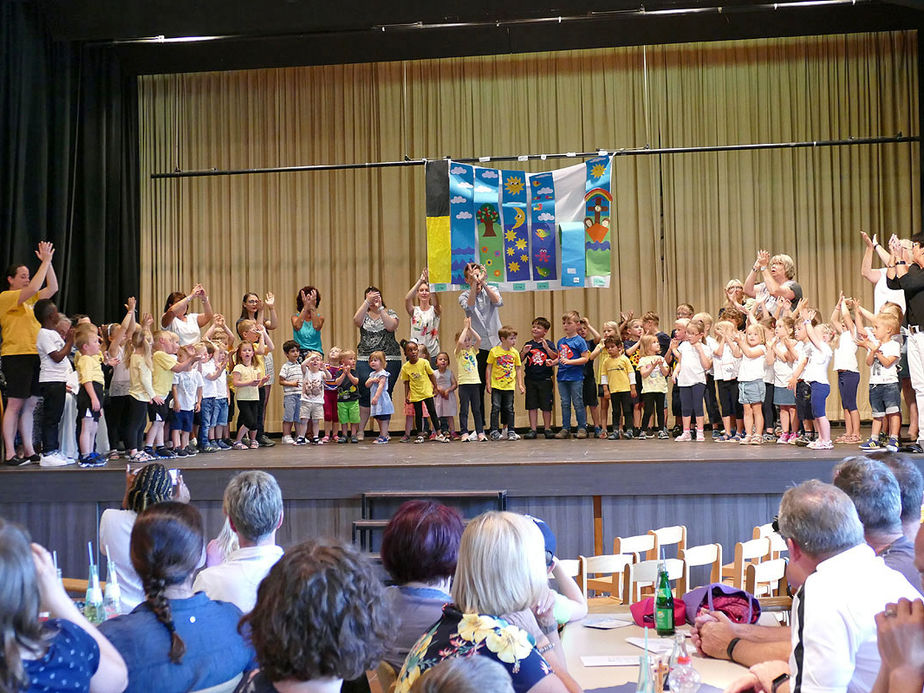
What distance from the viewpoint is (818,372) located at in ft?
25.8

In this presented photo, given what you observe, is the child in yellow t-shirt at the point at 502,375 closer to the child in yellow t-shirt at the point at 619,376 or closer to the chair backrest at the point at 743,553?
the child in yellow t-shirt at the point at 619,376

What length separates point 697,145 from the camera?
12836 millimetres

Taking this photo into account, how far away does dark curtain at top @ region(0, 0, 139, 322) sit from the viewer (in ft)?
31.0

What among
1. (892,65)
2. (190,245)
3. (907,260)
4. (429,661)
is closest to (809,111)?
(892,65)

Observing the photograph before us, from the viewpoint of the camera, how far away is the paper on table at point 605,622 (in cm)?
331

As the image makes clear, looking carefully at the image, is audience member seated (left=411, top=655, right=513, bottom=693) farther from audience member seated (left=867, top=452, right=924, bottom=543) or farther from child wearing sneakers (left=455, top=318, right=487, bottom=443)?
child wearing sneakers (left=455, top=318, right=487, bottom=443)

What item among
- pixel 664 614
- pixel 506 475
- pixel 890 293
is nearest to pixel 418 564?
pixel 664 614

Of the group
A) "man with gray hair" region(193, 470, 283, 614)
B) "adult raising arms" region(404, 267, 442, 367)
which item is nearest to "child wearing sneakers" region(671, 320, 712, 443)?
"adult raising arms" region(404, 267, 442, 367)

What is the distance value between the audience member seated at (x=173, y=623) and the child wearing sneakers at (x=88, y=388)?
18.2ft

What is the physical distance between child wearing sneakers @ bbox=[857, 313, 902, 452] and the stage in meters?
0.67

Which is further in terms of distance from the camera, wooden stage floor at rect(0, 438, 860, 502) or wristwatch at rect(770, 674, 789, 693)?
wooden stage floor at rect(0, 438, 860, 502)

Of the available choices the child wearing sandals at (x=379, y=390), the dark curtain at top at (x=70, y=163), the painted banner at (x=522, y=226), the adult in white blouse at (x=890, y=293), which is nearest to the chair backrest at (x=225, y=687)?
the adult in white blouse at (x=890, y=293)

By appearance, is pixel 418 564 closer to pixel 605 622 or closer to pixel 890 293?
pixel 605 622

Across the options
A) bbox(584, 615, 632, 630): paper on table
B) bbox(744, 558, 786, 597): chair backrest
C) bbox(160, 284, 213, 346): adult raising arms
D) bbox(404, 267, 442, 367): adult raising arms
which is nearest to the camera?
bbox(584, 615, 632, 630): paper on table
